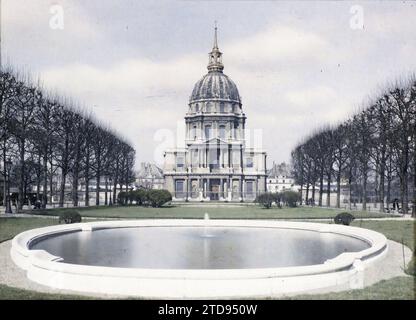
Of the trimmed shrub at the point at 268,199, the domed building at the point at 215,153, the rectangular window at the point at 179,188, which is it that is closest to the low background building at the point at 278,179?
the domed building at the point at 215,153

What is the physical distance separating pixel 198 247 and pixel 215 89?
284 feet

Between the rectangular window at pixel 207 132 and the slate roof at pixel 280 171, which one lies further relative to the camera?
the slate roof at pixel 280 171

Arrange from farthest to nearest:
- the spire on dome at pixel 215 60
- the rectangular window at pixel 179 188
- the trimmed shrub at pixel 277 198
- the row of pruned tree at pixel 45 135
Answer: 1. the spire on dome at pixel 215 60
2. the rectangular window at pixel 179 188
3. the trimmed shrub at pixel 277 198
4. the row of pruned tree at pixel 45 135

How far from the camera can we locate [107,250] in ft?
54.9

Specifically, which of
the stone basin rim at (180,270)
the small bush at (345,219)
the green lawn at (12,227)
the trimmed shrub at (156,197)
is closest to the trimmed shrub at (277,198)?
the trimmed shrub at (156,197)

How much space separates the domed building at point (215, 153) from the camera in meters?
89.0

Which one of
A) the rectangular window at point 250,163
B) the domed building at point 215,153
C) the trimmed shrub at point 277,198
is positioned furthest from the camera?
the rectangular window at point 250,163

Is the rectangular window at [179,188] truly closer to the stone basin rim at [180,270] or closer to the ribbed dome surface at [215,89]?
the ribbed dome surface at [215,89]

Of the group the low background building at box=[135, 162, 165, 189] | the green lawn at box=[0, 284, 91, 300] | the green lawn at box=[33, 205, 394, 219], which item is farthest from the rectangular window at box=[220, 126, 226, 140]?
the green lawn at box=[0, 284, 91, 300]

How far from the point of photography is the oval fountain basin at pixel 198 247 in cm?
1412

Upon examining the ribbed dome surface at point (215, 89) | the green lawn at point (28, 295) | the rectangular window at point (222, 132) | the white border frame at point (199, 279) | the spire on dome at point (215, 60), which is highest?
the spire on dome at point (215, 60)

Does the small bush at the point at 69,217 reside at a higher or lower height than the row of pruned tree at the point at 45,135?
lower
